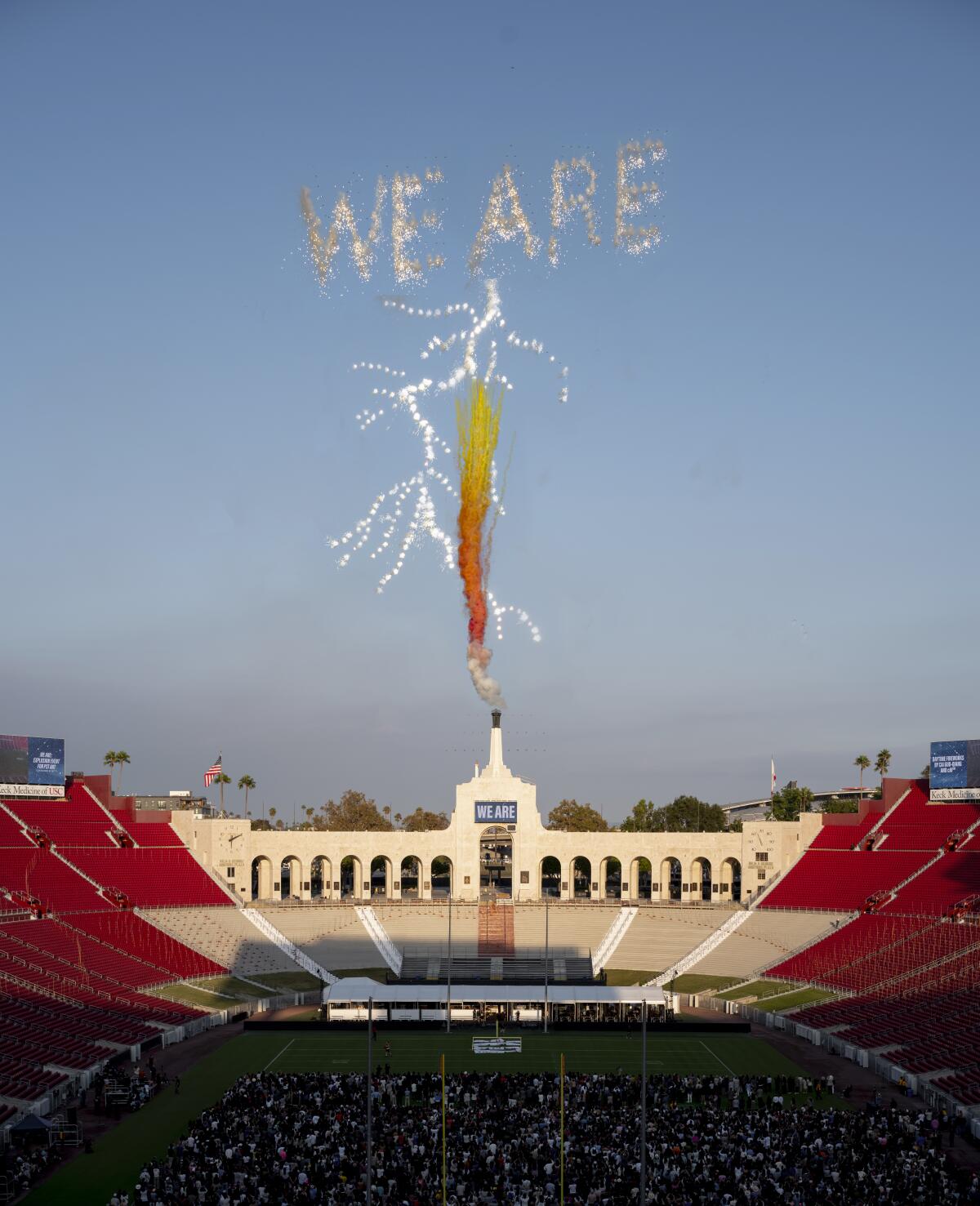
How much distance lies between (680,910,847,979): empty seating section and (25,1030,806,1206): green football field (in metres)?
17.5

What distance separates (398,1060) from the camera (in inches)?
2530

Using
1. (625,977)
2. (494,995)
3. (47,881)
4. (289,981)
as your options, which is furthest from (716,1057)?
(47,881)

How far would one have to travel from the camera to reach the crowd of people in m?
37.7

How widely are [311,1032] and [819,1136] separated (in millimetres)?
35971

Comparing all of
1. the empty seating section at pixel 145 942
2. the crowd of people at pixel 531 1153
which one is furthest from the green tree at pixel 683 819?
the crowd of people at pixel 531 1153

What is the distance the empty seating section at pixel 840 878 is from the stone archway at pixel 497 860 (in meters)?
35.1

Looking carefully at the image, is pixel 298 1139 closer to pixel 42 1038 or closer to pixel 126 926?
pixel 42 1038

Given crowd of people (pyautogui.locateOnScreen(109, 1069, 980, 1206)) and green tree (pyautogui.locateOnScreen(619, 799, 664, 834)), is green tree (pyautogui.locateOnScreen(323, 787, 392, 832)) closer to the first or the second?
green tree (pyautogui.locateOnScreen(619, 799, 664, 834))

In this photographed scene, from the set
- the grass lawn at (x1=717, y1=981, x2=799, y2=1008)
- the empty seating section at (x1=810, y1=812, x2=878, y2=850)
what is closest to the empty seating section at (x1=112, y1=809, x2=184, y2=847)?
the grass lawn at (x1=717, y1=981, x2=799, y2=1008)

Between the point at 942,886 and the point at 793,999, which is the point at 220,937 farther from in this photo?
the point at 942,886

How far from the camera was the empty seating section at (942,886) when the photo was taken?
86375 mm

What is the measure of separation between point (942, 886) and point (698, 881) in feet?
117

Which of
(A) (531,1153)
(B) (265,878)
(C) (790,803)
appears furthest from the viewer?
(C) (790,803)

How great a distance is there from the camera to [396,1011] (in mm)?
73875
